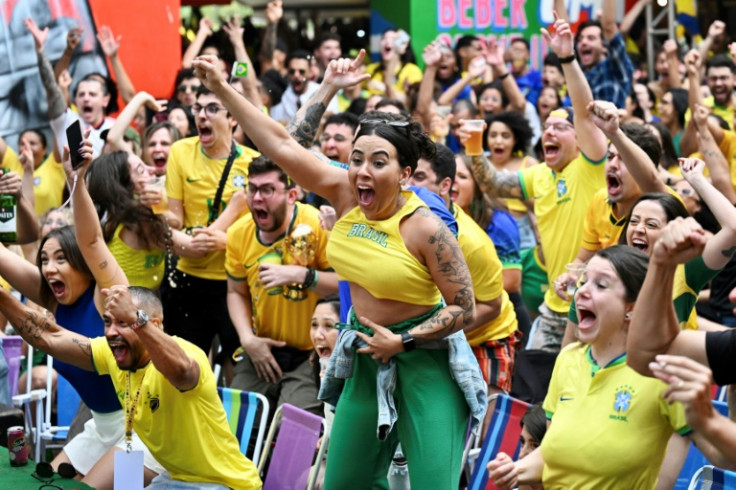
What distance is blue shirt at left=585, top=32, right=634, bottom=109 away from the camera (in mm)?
10391

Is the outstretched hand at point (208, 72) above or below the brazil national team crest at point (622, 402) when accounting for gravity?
above

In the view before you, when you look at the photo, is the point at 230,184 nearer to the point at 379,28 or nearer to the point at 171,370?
the point at 171,370

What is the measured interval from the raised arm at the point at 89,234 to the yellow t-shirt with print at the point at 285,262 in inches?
44.6

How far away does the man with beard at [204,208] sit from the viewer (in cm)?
747

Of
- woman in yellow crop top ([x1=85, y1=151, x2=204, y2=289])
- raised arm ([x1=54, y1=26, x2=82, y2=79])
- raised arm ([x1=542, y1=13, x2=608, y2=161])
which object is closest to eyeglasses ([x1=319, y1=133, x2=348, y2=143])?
woman in yellow crop top ([x1=85, y1=151, x2=204, y2=289])

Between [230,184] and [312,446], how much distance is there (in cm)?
254

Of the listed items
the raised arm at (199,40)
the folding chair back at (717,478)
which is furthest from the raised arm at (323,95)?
the raised arm at (199,40)

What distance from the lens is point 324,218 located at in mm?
5922

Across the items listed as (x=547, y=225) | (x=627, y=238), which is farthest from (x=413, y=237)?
(x=547, y=225)

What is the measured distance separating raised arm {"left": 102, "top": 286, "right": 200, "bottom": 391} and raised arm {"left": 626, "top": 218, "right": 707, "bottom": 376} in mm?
1953

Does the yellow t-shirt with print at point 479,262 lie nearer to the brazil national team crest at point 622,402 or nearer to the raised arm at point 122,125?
the brazil national team crest at point 622,402

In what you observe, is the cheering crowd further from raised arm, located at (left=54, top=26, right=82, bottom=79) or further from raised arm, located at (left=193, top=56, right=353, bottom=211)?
raised arm, located at (left=54, top=26, right=82, bottom=79)

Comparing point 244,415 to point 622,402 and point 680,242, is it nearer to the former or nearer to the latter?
point 622,402

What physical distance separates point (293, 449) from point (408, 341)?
4.65 ft
